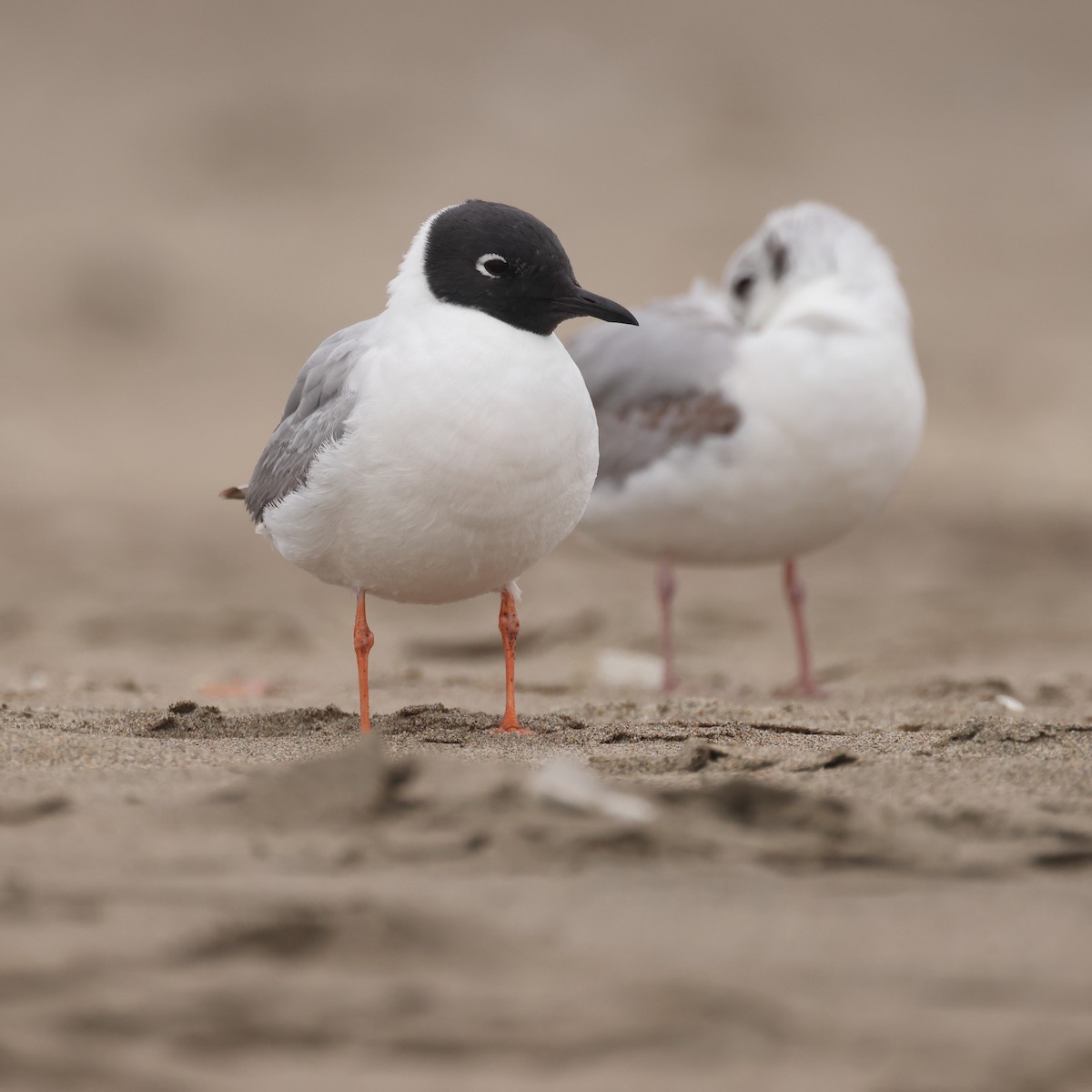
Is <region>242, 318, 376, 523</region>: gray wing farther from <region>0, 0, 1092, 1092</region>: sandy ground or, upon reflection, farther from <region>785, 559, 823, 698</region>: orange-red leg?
<region>785, 559, 823, 698</region>: orange-red leg

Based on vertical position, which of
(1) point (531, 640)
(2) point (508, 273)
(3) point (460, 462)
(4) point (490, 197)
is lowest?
(1) point (531, 640)

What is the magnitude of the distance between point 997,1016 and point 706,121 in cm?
1668

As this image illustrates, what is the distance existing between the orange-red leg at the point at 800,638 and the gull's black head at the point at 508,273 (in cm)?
230

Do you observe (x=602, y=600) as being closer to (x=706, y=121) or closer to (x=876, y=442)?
(x=876, y=442)

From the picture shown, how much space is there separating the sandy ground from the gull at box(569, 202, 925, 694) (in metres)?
0.63

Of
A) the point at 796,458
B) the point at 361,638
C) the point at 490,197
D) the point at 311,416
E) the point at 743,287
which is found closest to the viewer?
the point at 311,416

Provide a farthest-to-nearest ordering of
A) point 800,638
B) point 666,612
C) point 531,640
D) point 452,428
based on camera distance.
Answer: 1. point 531,640
2. point 666,612
3. point 800,638
4. point 452,428

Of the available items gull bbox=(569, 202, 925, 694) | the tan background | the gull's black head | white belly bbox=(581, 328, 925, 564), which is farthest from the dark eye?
the gull's black head

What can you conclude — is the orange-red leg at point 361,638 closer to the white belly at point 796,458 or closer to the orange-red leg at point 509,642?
the orange-red leg at point 509,642

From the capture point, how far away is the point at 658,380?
6.93m

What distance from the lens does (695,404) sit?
672 centimetres

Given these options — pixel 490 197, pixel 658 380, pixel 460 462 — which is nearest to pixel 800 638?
pixel 658 380

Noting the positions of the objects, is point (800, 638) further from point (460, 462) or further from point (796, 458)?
point (460, 462)

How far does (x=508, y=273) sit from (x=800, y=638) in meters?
2.77
